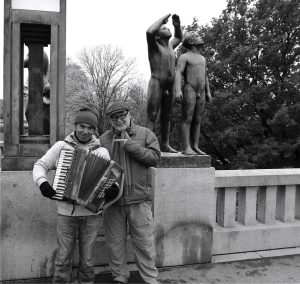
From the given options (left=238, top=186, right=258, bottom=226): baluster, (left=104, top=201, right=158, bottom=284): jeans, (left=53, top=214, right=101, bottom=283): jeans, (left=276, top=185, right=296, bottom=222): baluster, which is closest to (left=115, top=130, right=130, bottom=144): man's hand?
(left=104, top=201, right=158, bottom=284): jeans

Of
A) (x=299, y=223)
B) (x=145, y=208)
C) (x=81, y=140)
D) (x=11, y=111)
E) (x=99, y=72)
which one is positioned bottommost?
(x=299, y=223)

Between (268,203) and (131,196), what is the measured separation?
8.77 feet

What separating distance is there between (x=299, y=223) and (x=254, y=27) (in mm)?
22117

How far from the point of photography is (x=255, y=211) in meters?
5.22

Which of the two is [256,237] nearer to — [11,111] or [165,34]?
[165,34]

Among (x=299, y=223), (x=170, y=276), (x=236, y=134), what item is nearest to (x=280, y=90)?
(x=236, y=134)

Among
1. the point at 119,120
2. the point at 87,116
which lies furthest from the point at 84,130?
the point at 119,120

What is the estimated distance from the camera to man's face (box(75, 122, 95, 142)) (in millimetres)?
3498

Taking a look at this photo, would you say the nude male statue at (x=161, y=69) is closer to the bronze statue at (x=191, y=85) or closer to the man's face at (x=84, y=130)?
the bronze statue at (x=191, y=85)

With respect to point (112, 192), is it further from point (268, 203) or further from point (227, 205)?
point (268, 203)

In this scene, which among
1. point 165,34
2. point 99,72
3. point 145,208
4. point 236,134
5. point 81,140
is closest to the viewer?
point 81,140

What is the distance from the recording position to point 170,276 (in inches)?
170

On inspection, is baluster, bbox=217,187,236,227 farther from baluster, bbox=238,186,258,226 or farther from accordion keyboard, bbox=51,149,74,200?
accordion keyboard, bbox=51,149,74,200

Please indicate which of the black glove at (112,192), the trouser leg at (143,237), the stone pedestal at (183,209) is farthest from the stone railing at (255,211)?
the black glove at (112,192)
